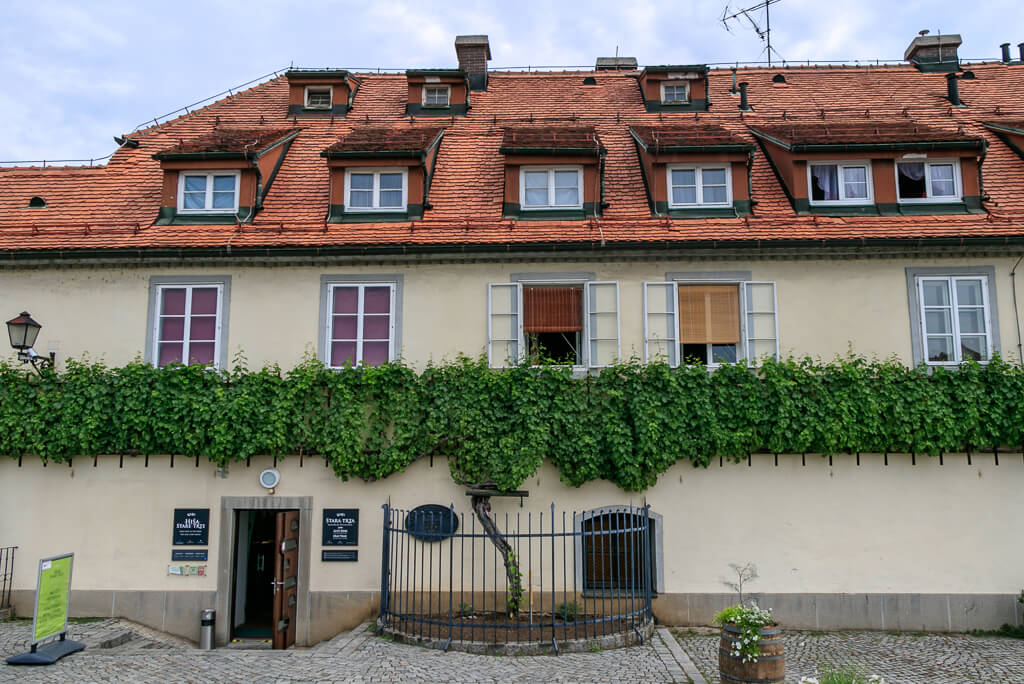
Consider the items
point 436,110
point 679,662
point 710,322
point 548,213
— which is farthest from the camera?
point 436,110

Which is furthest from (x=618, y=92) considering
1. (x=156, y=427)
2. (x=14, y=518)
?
(x=14, y=518)

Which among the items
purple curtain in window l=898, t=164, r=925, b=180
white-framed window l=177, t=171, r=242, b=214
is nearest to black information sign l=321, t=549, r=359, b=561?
white-framed window l=177, t=171, r=242, b=214

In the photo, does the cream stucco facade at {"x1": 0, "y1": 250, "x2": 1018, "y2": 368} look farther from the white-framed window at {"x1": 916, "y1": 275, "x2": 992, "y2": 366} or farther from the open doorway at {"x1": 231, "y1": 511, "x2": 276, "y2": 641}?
the open doorway at {"x1": 231, "y1": 511, "x2": 276, "y2": 641}

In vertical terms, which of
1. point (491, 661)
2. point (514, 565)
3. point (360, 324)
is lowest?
point (491, 661)

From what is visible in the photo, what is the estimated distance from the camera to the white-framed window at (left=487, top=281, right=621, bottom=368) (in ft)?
43.1

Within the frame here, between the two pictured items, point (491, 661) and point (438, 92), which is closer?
point (491, 661)

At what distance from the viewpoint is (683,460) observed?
12.7m

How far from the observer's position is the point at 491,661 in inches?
393

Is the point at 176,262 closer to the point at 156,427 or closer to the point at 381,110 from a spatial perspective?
the point at 156,427

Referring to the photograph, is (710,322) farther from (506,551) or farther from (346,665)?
(346,665)

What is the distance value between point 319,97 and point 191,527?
10.5m

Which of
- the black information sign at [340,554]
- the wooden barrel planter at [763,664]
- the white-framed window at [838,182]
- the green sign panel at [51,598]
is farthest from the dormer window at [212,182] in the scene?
the wooden barrel planter at [763,664]

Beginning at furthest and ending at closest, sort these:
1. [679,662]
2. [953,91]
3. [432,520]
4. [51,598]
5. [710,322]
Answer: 1. [953,91]
2. [710,322]
3. [432,520]
4. [51,598]
5. [679,662]

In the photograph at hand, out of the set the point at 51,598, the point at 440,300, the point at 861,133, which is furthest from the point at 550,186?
the point at 51,598
